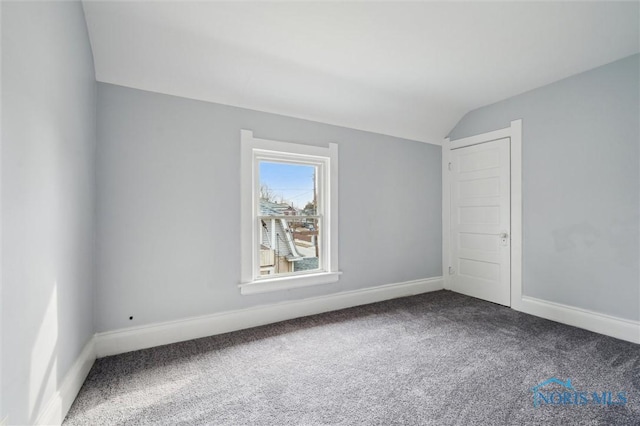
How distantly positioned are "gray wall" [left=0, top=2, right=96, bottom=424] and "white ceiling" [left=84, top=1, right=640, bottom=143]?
1.46ft

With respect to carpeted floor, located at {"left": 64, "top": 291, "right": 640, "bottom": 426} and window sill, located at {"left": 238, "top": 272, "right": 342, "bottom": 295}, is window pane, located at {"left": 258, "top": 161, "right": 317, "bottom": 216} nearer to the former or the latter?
window sill, located at {"left": 238, "top": 272, "right": 342, "bottom": 295}

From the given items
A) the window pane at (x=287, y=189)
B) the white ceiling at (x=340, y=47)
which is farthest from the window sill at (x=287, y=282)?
the white ceiling at (x=340, y=47)

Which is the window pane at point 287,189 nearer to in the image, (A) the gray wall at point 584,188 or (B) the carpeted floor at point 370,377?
(B) the carpeted floor at point 370,377

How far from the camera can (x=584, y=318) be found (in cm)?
277

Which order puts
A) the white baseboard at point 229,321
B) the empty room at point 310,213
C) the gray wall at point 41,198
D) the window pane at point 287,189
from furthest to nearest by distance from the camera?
the window pane at point 287,189 → the white baseboard at point 229,321 → the empty room at point 310,213 → the gray wall at point 41,198

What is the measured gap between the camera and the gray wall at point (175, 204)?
7.47 feet

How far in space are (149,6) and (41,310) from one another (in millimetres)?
1901

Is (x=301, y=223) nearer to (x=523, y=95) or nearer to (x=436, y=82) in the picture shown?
(x=436, y=82)

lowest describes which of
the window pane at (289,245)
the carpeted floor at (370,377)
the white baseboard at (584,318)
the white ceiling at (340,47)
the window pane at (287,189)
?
the carpeted floor at (370,377)

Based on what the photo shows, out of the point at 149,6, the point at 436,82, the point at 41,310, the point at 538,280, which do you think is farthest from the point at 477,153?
the point at 41,310

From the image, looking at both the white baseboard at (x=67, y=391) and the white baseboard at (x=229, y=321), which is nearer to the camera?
the white baseboard at (x=67, y=391)

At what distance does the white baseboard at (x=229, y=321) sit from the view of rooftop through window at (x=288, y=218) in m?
0.39

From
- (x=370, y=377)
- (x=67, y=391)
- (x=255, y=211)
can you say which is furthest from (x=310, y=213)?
(x=67, y=391)

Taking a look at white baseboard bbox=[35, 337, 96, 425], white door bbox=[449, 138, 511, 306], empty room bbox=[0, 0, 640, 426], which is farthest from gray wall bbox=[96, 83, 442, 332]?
white door bbox=[449, 138, 511, 306]
